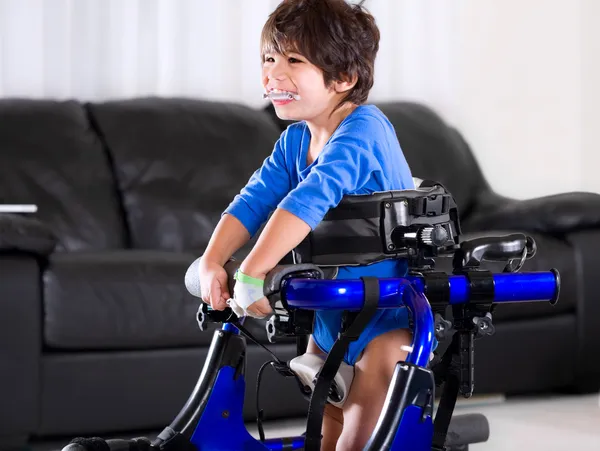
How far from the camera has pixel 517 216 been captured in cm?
309

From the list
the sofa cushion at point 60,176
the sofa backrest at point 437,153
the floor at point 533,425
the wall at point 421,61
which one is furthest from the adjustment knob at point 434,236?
the wall at point 421,61

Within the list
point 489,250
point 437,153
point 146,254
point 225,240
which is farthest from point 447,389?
point 437,153

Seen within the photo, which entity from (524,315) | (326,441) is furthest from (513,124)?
(326,441)

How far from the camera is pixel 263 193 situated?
5.32 feet

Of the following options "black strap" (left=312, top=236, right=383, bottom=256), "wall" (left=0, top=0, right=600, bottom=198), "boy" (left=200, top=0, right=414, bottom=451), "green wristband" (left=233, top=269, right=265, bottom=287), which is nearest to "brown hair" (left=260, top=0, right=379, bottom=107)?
"boy" (left=200, top=0, right=414, bottom=451)

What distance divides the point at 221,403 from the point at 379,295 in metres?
0.49

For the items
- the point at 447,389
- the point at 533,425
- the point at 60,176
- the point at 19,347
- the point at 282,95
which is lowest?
the point at 533,425

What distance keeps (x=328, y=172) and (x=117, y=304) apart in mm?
1219

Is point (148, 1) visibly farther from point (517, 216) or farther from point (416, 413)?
point (416, 413)

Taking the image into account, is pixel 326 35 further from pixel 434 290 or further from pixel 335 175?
pixel 434 290

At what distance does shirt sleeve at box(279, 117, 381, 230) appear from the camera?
1.34 m

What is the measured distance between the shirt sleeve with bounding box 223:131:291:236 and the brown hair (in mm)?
205

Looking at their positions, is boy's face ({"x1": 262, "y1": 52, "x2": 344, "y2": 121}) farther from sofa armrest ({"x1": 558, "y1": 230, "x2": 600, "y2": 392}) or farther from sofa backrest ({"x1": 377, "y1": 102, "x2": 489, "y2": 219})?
sofa backrest ({"x1": 377, "y1": 102, "x2": 489, "y2": 219})

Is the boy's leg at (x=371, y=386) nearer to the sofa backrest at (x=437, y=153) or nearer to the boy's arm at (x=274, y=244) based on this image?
the boy's arm at (x=274, y=244)
